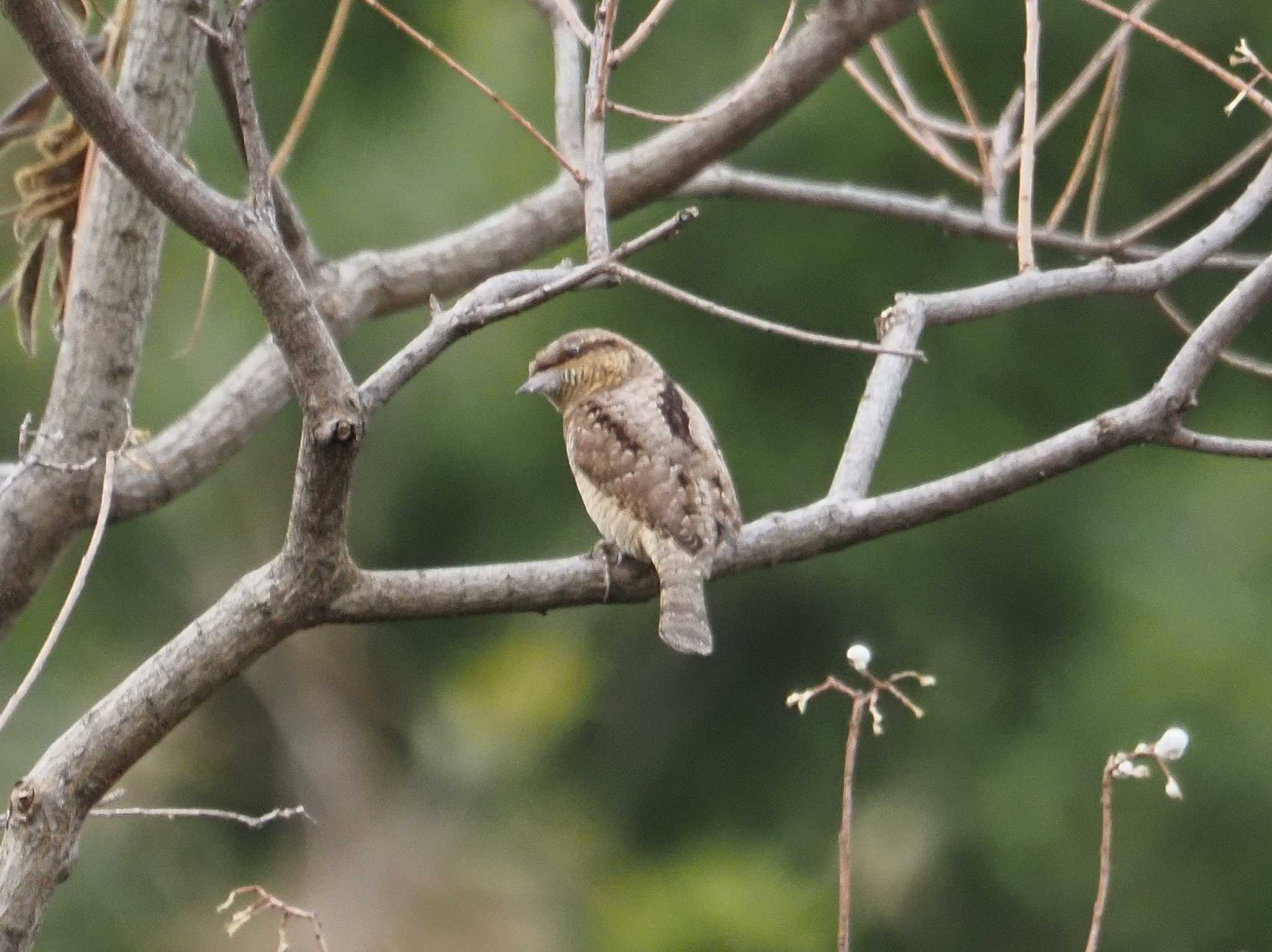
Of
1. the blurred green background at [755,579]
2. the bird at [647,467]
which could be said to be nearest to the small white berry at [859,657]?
the bird at [647,467]

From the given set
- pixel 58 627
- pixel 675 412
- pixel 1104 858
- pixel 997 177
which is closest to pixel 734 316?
pixel 1104 858

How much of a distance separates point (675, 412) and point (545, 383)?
1.61 feet

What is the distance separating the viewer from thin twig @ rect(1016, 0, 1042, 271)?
3.59 meters

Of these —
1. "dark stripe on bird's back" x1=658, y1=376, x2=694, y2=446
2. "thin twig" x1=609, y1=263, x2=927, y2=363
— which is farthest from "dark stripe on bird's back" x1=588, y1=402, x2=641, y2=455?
"thin twig" x1=609, y1=263, x2=927, y2=363

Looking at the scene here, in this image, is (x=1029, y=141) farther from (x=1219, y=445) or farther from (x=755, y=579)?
(x=755, y=579)

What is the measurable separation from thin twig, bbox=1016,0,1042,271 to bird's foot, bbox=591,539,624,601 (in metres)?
1.00

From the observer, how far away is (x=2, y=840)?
3.00 m

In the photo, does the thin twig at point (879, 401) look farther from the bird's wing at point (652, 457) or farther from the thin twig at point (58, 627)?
the thin twig at point (58, 627)

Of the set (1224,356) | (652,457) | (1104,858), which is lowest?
(1104,858)

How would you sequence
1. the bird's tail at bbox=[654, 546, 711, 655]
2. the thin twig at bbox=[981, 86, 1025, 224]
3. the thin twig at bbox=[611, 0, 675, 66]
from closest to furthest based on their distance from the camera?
the thin twig at bbox=[611, 0, 675, 66] < the bird's tail at bbox=[654, 546, 711, 655] < the thin twig at bbox=[981, 86, 1025, 224]

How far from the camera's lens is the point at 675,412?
502cm

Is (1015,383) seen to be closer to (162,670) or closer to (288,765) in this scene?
(288,765)

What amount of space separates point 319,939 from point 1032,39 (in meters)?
2.11

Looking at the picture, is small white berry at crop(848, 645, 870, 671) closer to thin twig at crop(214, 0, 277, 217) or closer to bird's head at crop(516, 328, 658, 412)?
thin twig at crop(214, 0, 277, 217)
